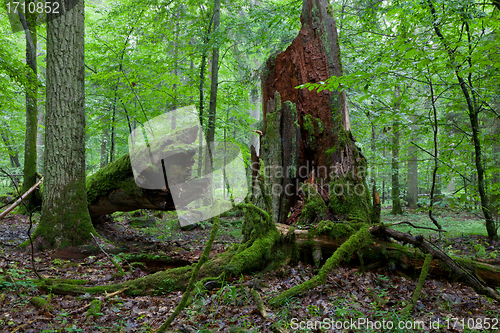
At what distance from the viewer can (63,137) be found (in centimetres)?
508

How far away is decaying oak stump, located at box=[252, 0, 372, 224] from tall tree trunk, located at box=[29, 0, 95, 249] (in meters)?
3.42

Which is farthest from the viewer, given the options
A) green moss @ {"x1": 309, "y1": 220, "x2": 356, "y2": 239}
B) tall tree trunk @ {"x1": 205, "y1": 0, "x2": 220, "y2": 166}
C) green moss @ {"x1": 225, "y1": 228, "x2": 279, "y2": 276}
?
tall tree trunk @ {"x1": 205, "y1": 0, "x2": 220, "y2": 166}

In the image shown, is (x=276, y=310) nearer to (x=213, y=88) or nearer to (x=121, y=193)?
(x=121, y=193)

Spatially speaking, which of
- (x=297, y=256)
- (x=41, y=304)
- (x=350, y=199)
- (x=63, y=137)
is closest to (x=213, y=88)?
(x=63, y=137)

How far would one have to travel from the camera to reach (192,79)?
1059 cm

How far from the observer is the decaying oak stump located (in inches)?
171

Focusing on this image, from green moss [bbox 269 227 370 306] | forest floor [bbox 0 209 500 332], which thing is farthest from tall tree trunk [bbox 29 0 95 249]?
green moss [bbox 269 227 370 306]

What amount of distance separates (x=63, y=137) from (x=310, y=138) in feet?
15.0

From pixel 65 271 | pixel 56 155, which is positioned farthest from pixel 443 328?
pixel 56 155

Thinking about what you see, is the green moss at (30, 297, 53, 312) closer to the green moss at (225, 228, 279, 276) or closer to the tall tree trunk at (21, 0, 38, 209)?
the green moss at (225, 228, 279, 276)

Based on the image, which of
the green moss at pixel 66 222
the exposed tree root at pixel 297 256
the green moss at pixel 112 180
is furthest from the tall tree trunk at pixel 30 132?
the exposed tree root at pixel 297 256

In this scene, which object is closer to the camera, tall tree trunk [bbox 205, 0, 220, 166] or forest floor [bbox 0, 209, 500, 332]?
forest floor [bbox 0, 209, 500, 332]

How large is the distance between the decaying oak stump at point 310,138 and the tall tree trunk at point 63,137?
3424mm

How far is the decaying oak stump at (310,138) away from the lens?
4.35 metres
